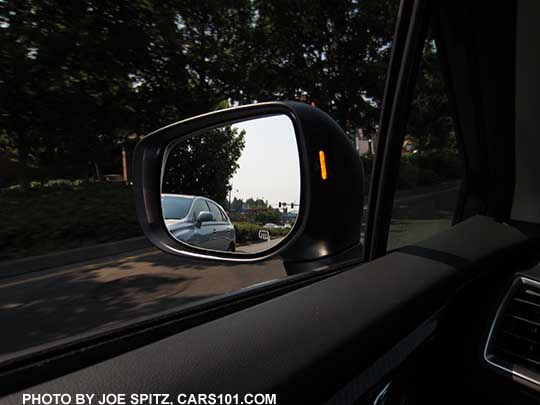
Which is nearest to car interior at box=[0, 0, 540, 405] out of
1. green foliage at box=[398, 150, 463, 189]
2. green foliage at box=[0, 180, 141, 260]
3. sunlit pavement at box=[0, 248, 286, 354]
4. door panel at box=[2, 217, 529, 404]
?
door panel at box=[2, 217, 529, 404]

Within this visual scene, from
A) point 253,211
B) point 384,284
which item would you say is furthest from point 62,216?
point 384,284

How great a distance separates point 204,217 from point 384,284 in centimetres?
83

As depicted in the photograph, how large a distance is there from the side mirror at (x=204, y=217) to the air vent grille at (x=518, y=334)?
1.13m

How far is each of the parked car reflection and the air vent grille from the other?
99 cm

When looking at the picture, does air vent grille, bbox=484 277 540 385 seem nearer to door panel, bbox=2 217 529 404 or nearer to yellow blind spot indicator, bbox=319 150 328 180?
door panel, bbox=2 217 529 404

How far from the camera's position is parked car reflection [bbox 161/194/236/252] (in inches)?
67.2

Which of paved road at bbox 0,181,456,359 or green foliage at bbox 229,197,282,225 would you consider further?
paved road at bbox 0,181,456,359

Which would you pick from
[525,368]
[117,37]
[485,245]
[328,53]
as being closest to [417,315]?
[525,368]

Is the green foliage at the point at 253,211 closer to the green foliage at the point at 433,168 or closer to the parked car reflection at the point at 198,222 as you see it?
the parked car reflection at the point at 198,222

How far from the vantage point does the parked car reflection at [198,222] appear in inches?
67.2

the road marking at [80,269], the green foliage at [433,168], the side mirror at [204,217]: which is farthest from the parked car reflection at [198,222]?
the road marking at [80,269]

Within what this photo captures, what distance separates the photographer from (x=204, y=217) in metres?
1.75

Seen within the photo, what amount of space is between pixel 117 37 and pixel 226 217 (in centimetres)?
399

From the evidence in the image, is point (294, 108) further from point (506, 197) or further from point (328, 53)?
point (328, 53)
